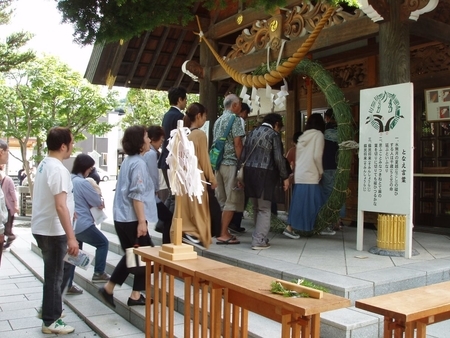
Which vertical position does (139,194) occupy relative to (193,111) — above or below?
below

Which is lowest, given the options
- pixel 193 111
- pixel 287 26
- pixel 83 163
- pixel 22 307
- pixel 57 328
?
pixel 22 307

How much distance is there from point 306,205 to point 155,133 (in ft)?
7.58

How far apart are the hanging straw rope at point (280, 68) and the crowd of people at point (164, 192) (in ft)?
2.82

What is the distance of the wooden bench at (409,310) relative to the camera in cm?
191

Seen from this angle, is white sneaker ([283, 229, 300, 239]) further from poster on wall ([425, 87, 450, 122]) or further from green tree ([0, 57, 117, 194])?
green tree ([0, 57, 117, 194])

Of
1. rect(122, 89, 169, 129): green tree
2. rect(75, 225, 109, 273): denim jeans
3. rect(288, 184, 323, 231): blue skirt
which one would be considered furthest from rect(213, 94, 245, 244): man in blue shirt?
rect(122, 89, 169, 129): green tree

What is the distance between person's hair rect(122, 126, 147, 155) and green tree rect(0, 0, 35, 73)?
18.6 ft

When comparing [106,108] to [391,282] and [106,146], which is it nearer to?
[391,282]

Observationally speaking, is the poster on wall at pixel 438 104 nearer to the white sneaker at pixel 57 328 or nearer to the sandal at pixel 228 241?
the sandal at pixel 228 241

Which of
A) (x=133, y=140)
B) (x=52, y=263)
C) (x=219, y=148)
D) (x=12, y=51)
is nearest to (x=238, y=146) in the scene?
(x=219, y=148)

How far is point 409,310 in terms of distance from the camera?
191cm

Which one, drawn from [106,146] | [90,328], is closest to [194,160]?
[90,328]

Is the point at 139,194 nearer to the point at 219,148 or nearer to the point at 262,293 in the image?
the point at 219,148

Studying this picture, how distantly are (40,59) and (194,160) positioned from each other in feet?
42.9
